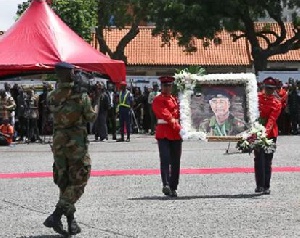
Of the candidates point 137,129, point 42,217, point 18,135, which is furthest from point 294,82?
point 42,217

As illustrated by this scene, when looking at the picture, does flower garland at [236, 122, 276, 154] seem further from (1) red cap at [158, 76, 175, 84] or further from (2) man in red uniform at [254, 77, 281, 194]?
(1) red cap at [158, 76, 175, 84]

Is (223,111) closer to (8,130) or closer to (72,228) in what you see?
(72,228)

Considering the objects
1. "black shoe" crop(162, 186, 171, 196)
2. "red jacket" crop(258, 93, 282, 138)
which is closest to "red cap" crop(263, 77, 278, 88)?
"red jacket" crop(258, 93, 282, 138)

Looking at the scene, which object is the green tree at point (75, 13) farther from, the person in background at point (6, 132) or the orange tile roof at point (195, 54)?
the person in background at point (6, 132)

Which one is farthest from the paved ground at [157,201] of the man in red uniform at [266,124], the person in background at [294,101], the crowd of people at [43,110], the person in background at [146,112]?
the person in background at [146,112]

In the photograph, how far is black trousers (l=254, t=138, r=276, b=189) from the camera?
12.8 meters

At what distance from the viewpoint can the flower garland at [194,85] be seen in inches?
506

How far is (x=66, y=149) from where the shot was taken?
9.10 metres

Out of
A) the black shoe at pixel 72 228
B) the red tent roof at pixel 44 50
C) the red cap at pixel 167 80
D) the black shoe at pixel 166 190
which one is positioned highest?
the red tent roof at pixel 44 50

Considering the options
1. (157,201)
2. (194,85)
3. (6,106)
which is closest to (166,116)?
(194,85)

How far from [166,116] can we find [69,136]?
3.50 meters

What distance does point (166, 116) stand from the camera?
12.4 m

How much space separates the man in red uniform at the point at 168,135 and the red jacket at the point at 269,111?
4.45 ft

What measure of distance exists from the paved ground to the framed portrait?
937 mm
